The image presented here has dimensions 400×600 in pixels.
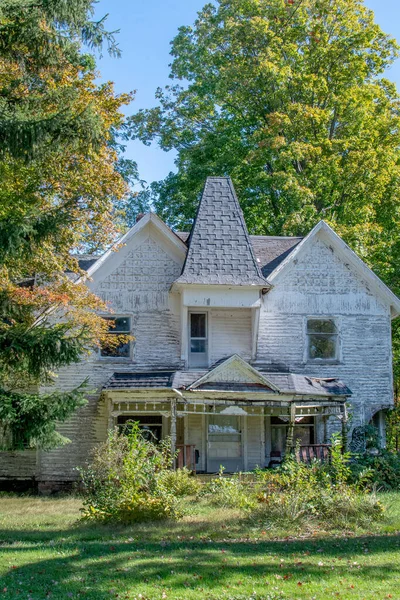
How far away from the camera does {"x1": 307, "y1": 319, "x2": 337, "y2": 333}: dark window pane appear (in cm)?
2361

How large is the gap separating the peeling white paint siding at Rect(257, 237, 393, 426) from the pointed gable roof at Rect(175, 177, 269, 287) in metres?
1.62

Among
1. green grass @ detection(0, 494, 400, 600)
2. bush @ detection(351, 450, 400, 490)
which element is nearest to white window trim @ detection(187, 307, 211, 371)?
bush @ detection(351, 450, 400, 490)

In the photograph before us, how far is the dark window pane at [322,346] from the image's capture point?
23578 millimetres

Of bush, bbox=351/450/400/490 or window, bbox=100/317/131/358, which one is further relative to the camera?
window, bbox=100/317/131/358

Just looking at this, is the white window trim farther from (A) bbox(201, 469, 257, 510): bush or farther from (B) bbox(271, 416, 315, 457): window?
(A) bbox(201, 469, 257, 510): bush

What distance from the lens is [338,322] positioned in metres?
23.6

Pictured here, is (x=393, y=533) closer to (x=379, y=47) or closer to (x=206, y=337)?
(x=206, y=337)

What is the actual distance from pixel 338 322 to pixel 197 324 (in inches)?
181

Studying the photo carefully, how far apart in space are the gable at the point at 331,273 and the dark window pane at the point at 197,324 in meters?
2.73

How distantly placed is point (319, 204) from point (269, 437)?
13.1m

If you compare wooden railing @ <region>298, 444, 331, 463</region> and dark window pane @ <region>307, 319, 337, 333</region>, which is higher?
dark window pane @ <region>307, 319, 337, 333</region>

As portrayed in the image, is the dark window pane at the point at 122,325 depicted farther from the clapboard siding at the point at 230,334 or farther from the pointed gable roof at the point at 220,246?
the clapboard siding at the point at 230,334

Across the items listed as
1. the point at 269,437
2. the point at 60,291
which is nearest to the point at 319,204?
the point at 269,437

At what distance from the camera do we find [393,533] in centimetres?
1353
